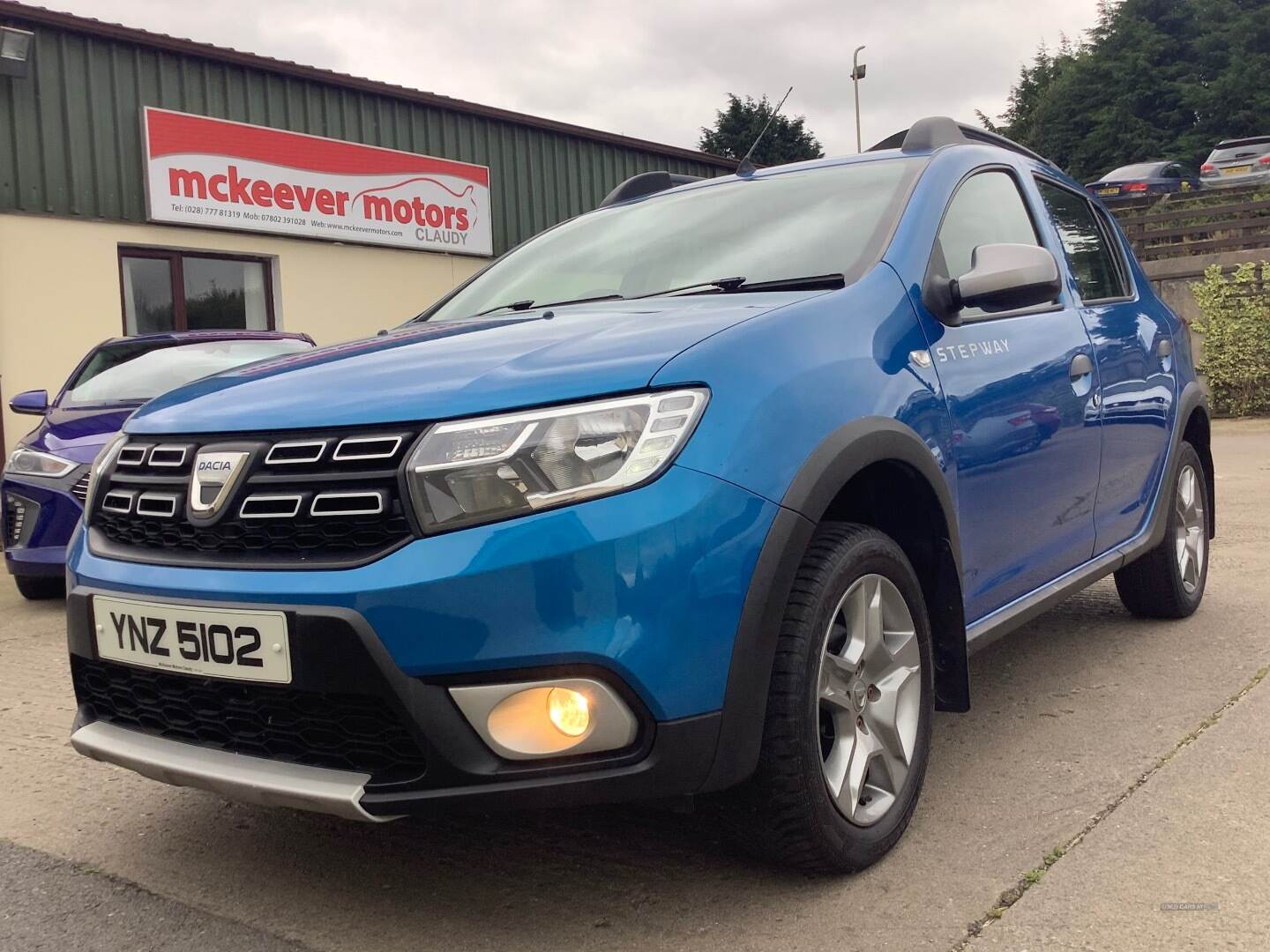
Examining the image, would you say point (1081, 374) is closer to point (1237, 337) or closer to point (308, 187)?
point (308, 187)

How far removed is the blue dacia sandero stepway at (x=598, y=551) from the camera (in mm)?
2000

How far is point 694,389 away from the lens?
84.6 inches

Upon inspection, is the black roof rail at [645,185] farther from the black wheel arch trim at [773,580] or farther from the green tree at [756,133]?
the green tree at [756,133]

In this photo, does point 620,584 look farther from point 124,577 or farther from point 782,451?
point 124,577

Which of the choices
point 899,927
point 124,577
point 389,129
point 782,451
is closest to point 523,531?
point 782,451

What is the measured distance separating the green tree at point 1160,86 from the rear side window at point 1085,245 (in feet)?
147

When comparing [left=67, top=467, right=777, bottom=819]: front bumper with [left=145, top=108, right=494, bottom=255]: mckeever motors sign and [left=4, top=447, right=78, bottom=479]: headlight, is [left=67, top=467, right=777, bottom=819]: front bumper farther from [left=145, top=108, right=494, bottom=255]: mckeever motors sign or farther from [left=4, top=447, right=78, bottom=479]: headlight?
[left=145, top=108, right=494, bottom=255]: mckeever motors sign

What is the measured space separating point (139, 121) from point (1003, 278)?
1036 centimetres

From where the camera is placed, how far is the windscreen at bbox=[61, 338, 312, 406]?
690cm

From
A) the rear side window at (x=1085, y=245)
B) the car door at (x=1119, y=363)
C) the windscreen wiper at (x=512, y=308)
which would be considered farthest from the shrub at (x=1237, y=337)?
the windscreen wiper at (x=512, y=308)

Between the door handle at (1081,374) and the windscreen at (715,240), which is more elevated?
the windscreen at (715,240)

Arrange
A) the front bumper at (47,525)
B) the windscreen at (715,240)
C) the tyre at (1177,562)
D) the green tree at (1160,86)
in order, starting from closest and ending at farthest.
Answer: the windscreen at (715,240) < the tyre at (1177,562) < the front bumper at (47,525) < the green tree at (1160,86)

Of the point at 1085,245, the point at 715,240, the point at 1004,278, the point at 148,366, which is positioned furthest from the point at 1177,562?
the point at 148,366

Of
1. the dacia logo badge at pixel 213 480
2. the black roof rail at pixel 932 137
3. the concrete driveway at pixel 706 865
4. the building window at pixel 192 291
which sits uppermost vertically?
the building window at pixel 192 291
